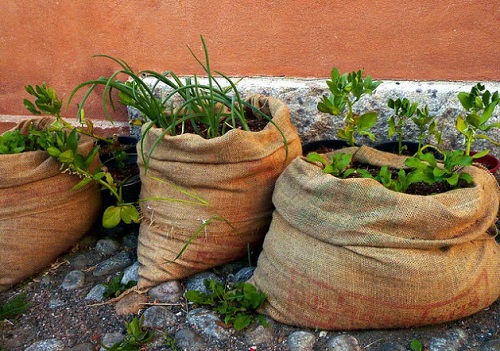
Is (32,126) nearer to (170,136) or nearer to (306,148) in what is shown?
(170,136)

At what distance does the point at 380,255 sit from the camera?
1.64 m

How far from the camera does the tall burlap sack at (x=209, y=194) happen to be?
1960mm

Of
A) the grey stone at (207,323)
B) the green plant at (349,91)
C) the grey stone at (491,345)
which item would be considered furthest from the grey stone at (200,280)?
the grey stone at (491,345)

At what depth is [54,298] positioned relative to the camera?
7.06ft

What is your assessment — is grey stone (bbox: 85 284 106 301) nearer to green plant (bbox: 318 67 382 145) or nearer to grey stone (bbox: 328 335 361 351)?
grey stone (bbox: 328 335 361 351)

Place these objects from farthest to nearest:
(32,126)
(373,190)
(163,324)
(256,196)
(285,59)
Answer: (285,59)
(32,126)
(256,196)
(163,324)
(373,190)

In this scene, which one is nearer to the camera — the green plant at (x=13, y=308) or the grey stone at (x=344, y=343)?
the grey stone at (x=344, y=343)

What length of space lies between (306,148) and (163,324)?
1.00 m

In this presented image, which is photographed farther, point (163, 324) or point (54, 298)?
point (54, 298)

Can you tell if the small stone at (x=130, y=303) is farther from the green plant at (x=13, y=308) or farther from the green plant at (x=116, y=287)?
the green plant at (x=13, y=308)

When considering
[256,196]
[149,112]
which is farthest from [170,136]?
[256,196]

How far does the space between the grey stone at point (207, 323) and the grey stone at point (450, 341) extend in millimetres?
656

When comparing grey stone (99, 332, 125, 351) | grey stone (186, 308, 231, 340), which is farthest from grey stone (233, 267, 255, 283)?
grey stone (99, 332, 125, 351)

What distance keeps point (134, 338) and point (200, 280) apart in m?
0.37
